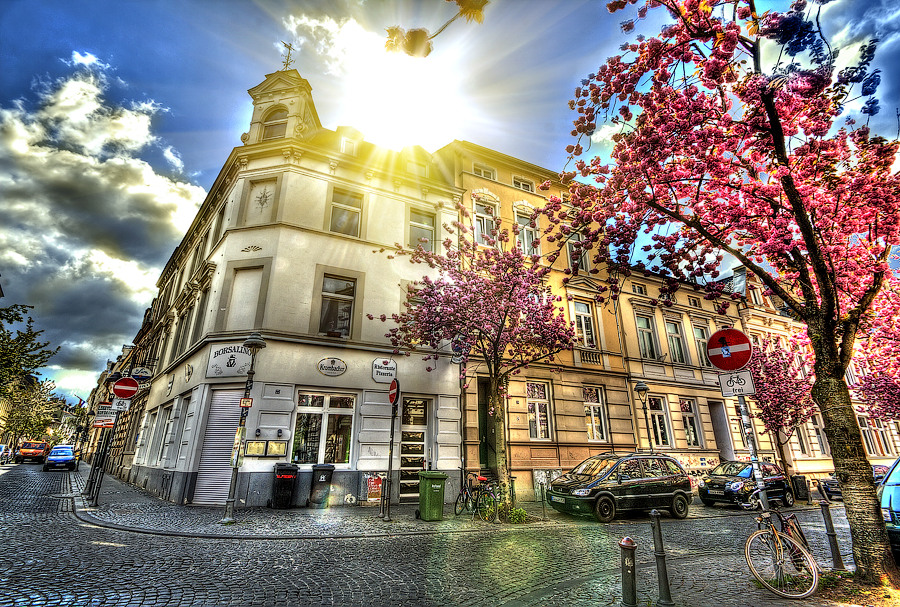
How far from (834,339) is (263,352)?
44.9ft

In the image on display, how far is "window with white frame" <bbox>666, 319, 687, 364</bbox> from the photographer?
2289cm

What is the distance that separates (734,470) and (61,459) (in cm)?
4021

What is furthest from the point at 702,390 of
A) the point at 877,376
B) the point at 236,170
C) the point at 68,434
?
the point at 68,434

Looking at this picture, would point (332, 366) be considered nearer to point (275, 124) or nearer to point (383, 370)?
point (383, 370)

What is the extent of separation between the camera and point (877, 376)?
2233cm

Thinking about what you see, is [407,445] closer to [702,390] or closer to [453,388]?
[453,388]

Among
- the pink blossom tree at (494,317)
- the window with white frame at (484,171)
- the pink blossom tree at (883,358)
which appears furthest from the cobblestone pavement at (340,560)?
the window with white frame at (484,171)

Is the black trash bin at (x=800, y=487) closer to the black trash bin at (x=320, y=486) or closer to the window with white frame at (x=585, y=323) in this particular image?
the window with white frame at (x=585, y=323)

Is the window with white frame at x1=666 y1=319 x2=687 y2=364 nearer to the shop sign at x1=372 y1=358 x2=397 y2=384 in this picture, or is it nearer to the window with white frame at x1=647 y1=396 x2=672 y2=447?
the window with white frame at x1=647 y1=396 x2=672 y2=447

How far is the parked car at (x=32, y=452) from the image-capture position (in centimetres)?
4028

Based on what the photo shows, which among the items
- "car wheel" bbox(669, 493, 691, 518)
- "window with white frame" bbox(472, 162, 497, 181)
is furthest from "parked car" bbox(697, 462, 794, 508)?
"window with white frame" bbox(472, 162, 497, 181)

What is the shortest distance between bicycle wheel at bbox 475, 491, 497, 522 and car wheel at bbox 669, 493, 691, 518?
5.82 m

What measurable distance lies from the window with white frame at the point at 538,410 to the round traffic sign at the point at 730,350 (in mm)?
11719

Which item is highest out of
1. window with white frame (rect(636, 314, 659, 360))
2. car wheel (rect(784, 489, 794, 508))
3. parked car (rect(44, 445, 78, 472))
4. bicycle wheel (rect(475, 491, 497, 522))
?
window with white frame (rect(636, 314, 659, 360))
